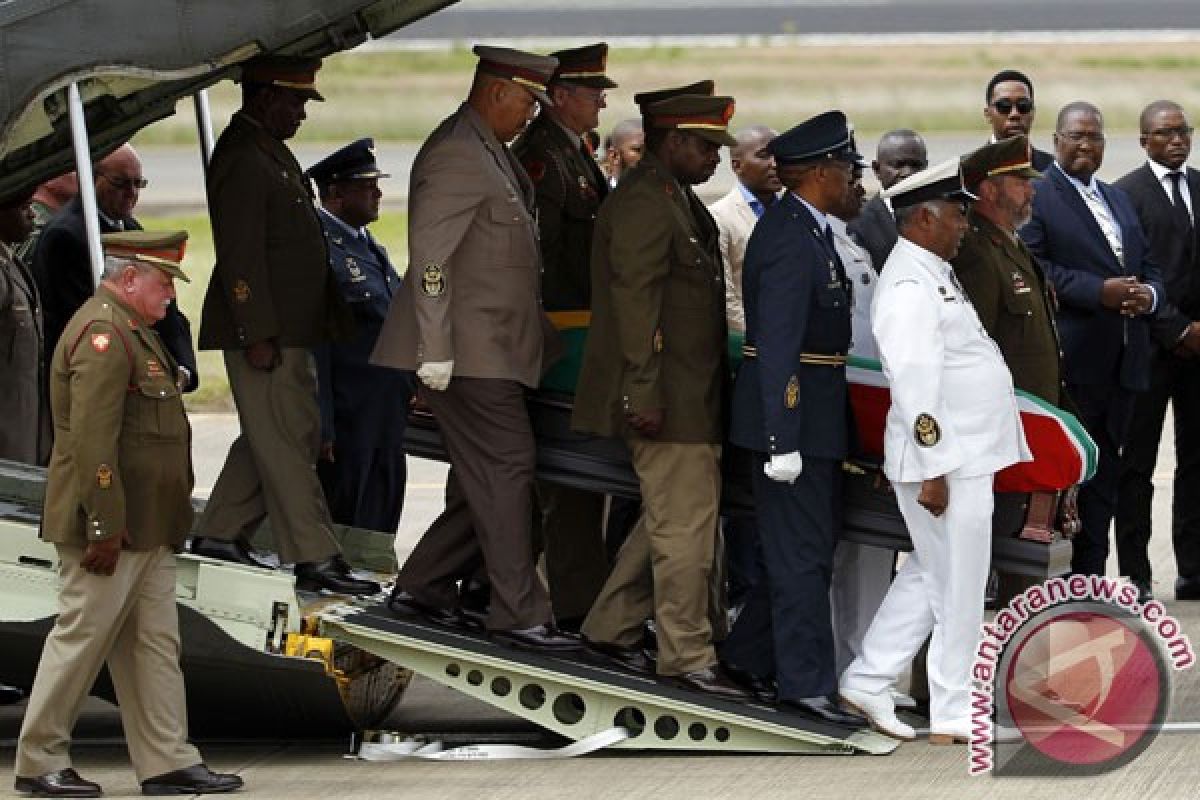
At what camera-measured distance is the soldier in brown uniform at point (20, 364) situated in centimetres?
933

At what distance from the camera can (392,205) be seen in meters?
25.1

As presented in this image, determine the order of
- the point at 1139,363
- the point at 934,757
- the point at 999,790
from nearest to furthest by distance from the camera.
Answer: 1. the point at 999,790
2. the point at 934,757
3. the point at 1139,363

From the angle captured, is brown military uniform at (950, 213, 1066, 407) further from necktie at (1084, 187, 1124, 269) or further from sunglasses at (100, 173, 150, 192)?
sunglasses at (100, 173, 150, 192)

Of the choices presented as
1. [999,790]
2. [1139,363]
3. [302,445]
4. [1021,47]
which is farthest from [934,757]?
[1021,47]

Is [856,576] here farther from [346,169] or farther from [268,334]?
[346,169]

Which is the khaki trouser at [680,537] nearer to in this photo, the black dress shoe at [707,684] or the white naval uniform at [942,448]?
the black dress shoe at [707,684]

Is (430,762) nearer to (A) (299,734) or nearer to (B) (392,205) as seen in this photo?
(A) (299,734)

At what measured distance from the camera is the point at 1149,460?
1095 cm

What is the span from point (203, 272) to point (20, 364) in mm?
11081

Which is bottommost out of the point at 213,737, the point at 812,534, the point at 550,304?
the point at 213,737

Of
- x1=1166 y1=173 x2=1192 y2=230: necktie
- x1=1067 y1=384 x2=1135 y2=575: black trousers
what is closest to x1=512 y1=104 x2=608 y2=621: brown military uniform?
x1=1067 y1=384 x2=1135 y2=575: black trousers

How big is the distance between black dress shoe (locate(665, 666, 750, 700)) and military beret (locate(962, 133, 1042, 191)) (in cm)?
177

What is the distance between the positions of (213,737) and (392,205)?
1668 centimetres

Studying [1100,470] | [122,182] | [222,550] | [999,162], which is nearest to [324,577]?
[222,550]
